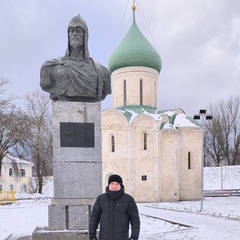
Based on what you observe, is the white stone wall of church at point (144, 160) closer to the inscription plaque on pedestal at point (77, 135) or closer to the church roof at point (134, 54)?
the church roof at point (134, 54)

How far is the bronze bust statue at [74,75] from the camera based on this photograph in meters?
6.14

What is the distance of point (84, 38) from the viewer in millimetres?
6246

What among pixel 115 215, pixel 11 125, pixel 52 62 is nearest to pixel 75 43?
pixel 52 62

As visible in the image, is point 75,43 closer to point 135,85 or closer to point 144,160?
point 144,160

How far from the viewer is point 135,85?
→ 29047 millimetres

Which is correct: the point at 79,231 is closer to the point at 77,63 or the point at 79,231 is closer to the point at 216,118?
the point at 77,63

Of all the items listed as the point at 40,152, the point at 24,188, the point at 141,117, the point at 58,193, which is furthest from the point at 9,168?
the point at 58,193

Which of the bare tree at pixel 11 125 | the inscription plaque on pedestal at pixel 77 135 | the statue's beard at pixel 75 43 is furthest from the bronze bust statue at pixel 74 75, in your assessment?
the bare tree at pixel 11 125

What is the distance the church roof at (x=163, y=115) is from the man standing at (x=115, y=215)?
22.5m

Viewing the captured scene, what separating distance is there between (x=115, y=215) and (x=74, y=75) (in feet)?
9.33

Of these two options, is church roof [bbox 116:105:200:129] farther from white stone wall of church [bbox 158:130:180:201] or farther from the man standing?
the man standing

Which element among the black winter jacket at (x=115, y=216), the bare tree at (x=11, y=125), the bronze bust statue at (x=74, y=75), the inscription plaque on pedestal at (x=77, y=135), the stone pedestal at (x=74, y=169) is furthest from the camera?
the bare tree at (x=11, y=125)

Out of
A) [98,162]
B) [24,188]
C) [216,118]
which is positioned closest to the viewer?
[98,162]

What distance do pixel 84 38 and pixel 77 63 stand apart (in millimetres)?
461
